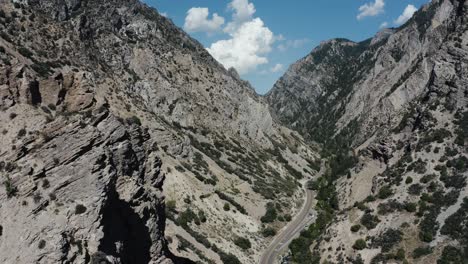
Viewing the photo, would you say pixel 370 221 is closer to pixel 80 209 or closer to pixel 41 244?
pixel 80 209

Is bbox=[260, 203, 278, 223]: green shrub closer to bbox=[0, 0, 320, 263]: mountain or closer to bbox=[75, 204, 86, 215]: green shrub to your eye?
bbox=[0, 0, 320, 263]: mountain

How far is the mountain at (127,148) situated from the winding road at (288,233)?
222cm

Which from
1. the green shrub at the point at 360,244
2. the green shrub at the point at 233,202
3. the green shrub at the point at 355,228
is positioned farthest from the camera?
the green shrub at the point at 233,202

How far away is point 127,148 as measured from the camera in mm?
36781

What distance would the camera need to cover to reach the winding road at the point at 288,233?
76062mm

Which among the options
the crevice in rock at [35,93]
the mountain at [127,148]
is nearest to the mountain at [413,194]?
the mountain at [127,148]

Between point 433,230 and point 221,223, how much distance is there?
31.5m

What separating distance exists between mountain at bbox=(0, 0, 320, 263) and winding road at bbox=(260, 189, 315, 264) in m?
2.22

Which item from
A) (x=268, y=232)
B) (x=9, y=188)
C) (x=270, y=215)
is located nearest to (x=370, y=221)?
(x=268, y=232)

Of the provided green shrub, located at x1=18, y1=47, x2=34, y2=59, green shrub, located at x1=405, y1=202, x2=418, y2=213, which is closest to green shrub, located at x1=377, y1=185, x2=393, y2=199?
green shrub, located at x1=405, y1=202, x2=418, y2=213

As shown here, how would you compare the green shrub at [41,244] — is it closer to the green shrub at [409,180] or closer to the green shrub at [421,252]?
the green shrub at [421,252]

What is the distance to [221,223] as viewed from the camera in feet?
257

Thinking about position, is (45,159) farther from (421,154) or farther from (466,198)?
(421,154)

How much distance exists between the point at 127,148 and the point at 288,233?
55.5m
